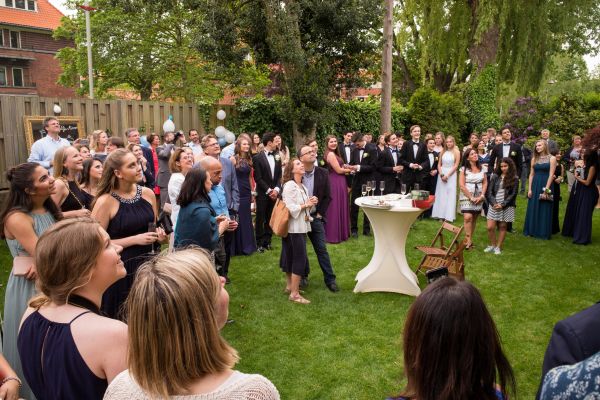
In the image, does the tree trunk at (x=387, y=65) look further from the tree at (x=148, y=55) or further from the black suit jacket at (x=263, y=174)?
the tree at (x=148, y=55)

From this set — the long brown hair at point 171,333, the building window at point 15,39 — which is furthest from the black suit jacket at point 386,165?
the building window at point 15,39

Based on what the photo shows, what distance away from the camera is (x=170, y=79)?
82.1 ft

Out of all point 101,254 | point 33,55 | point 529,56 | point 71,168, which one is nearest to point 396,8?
point 529,56

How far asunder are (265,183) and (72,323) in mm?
6299

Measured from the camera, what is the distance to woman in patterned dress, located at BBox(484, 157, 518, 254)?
313 inches

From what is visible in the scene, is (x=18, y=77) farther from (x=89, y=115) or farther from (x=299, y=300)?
(x=299, y=300)

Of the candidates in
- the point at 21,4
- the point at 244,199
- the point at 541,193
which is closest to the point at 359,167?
the point at 244,199

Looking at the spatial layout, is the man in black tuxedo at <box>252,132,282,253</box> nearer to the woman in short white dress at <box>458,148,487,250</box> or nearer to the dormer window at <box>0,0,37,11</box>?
the woman in short white dress at <box>458,148,487,250</box>

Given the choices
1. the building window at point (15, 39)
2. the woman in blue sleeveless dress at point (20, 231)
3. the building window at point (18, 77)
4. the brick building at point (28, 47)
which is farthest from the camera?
the building window at point (18, 77)

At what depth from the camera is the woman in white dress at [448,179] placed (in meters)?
10.1

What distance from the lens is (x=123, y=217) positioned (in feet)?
12.6

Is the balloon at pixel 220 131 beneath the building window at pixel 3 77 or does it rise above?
beneath

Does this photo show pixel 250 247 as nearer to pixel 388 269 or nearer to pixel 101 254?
pixel 388 269

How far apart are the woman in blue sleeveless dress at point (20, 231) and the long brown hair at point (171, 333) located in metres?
2.14
